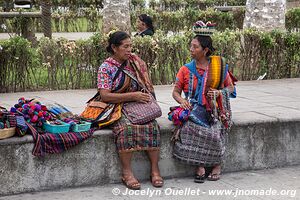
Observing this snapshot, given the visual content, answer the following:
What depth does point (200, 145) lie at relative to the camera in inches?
213

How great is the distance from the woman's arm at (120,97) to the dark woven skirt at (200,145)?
480 millimetres

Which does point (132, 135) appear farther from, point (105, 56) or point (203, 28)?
point (105, 56)

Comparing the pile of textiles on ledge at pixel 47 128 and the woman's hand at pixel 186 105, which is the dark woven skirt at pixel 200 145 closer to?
the woman's hand at pixel 186 105

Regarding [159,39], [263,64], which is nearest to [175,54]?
[159,39]

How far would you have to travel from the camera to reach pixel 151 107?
5.30 meters

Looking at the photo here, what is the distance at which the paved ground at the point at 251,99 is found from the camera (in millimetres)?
6223

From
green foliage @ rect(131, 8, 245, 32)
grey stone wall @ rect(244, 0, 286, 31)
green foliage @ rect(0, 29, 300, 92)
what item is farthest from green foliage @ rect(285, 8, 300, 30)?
green foliage @ rect(0, 29, 300, 92)

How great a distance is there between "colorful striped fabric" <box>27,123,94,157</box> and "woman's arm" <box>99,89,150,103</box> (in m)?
0.41

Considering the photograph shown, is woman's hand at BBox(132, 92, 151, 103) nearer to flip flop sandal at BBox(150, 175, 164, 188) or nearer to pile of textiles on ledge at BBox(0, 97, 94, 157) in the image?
pile of textiles on ledge at BBox(0, 97, 94, 157)

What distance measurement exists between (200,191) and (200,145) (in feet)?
1.38

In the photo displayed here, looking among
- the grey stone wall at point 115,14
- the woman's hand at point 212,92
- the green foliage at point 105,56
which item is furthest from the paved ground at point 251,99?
the grey stone wall at point 115,14

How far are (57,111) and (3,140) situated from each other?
67cm

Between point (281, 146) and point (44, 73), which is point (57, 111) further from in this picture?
point (44, 73)

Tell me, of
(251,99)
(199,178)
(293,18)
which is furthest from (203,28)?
(293,18)
